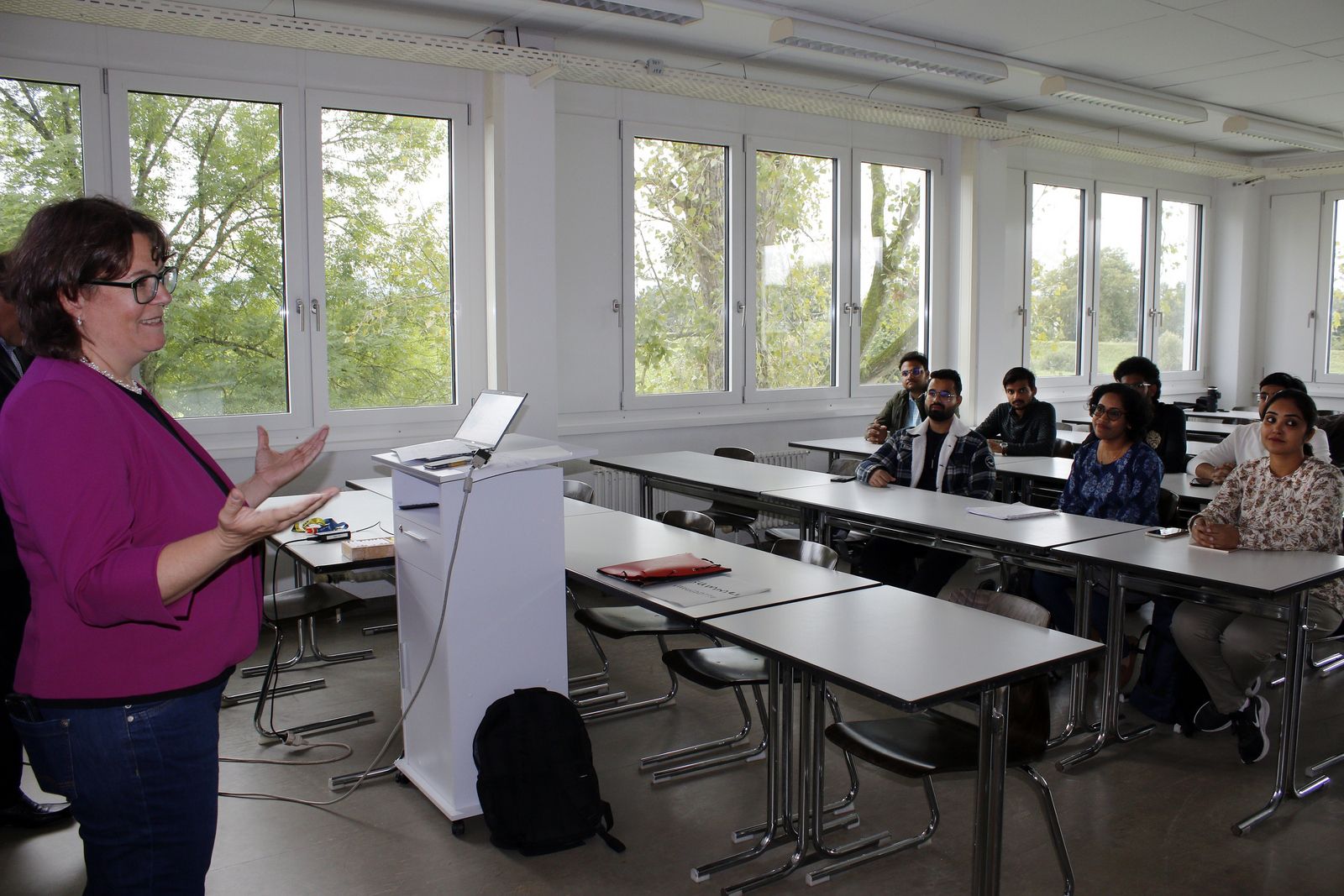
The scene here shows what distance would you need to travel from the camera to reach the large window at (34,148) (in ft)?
14.9

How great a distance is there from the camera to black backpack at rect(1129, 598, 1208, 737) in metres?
3.62

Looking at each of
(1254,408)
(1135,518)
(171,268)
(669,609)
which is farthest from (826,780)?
(1254,408)

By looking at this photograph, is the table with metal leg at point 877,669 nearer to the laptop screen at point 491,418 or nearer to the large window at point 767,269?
the laptop screen at point 491,418

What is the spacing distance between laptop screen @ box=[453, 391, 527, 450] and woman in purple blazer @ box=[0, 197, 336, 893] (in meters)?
1.39

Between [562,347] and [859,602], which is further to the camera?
[562,347]

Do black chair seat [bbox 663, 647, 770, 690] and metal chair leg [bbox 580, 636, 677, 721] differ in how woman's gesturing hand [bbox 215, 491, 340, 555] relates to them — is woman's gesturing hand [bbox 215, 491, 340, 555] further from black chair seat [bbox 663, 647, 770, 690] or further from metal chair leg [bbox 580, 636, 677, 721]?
metal chair leg [bbox 580, 636, 677, 721]

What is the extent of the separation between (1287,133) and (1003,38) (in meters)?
3.85

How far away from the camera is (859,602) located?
281cm

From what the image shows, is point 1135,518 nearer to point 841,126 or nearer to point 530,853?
point 530,853

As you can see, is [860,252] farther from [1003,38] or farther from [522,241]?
[522,241]

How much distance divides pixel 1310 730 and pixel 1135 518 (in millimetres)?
1010

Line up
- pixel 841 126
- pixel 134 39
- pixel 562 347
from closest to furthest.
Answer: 1. pixel 134 39
2. pixel 562 347
3. pixel 841 126

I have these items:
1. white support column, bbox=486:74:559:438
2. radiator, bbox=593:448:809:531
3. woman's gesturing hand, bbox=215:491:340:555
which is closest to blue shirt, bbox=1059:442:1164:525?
radiator, bbox=593:448:809:531

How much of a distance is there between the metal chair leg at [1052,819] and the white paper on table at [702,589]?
91cm
